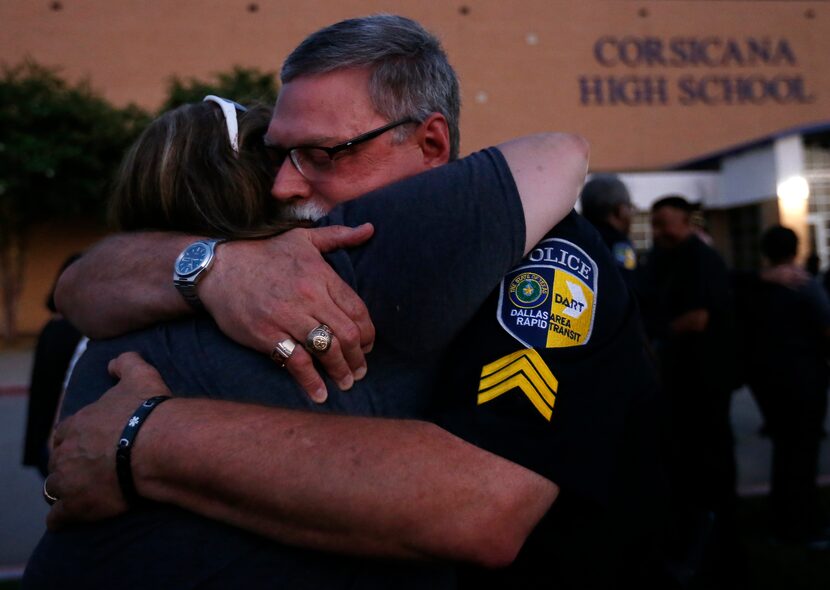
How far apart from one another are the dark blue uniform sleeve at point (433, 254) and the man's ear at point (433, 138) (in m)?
0.28

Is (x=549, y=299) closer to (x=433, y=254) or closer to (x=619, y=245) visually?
(x=433, y=254)

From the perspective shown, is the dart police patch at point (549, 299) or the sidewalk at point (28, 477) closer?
the dart police patch at point (549, 299)

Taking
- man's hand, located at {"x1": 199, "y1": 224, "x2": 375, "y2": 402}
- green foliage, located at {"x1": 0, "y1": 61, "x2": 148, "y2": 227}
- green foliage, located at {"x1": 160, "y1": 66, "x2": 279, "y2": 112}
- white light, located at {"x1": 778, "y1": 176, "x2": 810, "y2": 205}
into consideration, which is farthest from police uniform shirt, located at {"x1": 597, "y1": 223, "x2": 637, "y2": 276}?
white light, located at {"x1": 778, "y1": 176, "x2": 810, "y2": 205}

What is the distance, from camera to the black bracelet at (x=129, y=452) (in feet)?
3.83

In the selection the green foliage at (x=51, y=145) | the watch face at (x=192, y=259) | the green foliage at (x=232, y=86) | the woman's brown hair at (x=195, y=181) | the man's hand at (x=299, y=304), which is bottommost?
the man's hand at (x=299, y=304)

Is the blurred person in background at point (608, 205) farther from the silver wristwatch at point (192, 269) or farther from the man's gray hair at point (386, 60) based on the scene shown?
the silver wristwatch at point (192, 269)

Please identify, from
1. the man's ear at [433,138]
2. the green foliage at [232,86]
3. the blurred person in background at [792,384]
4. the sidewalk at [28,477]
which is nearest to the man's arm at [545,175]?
the man's ear at [433,138]

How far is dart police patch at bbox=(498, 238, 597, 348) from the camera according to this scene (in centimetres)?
122

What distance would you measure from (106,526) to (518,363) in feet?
2.26

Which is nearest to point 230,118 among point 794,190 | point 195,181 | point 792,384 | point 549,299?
point 195,181

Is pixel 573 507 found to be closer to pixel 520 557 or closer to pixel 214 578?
pixel 520 557

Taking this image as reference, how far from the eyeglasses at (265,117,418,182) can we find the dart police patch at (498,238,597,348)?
1.29 feet

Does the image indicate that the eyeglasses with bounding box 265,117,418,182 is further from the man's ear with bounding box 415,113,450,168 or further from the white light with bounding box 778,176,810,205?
the white light with bounding box 778,176,810,205

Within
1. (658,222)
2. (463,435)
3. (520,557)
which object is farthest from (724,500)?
(463,435)
